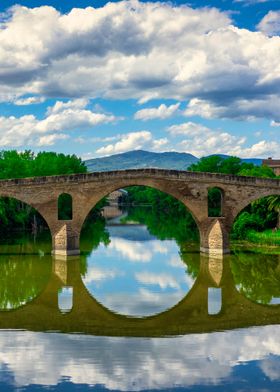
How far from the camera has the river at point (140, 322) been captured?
13273 mm

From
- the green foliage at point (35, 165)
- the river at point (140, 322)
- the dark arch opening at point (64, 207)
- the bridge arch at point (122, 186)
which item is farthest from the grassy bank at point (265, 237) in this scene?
the green foliage at point (35, 165)

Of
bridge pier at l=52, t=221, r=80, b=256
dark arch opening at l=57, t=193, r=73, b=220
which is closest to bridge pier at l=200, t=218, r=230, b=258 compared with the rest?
bridge pier at l=52, t=221, r=80, b=256

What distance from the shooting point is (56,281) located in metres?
26.8

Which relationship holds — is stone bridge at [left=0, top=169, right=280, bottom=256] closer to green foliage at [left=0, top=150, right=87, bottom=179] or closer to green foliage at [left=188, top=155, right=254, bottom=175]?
green foliage at [left=0, top=150, right=87, bottom=179]

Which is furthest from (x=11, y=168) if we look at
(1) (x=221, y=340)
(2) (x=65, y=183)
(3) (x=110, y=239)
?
(1) (x=221, y=340)

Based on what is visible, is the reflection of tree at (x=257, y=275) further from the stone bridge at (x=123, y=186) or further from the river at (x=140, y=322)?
the stone bridge at (x=123, y=186)

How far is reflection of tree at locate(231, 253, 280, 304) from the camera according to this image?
2398 cm

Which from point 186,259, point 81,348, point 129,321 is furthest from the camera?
point 186,259

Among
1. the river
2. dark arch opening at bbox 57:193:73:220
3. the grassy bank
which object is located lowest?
the river

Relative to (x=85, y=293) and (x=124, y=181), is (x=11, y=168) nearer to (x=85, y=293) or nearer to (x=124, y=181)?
(x=124, y=181)

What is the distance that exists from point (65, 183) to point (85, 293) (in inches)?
496

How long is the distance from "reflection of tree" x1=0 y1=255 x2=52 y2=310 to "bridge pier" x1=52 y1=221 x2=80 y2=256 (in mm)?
1175

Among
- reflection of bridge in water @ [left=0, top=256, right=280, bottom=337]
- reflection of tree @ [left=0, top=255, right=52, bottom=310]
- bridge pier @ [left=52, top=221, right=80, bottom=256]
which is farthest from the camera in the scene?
bridge pier @ [left=52, top=221, right=80, bottom=256]

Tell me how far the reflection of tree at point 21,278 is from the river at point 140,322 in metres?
0.06
